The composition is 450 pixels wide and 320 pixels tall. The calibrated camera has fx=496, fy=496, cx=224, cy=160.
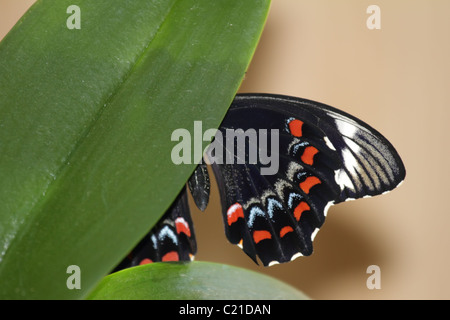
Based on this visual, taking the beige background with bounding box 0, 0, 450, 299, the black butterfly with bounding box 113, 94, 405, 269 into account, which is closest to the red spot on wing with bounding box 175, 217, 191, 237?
the black butterfly with bounding box 113, 94, 405, 269

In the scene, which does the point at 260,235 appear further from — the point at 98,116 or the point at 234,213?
the point at 98,116

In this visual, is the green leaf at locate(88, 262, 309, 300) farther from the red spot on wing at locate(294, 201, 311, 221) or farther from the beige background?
the beige background

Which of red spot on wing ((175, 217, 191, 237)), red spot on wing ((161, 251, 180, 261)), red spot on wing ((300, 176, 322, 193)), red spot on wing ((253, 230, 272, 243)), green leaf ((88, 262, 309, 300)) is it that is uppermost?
red spot on wing ((300, 176, 322, 193))

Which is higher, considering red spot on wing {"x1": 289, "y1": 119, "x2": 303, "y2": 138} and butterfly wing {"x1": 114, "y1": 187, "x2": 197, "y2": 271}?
red spot on wing {"x1": 289, "y1": 119, "x2": 303, "y2": 138}

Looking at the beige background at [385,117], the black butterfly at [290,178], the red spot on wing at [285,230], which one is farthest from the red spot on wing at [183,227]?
the beige background at [385,117]

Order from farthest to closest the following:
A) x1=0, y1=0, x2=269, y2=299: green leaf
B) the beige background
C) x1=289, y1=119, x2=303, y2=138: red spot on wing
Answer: the beige background < x1=289, y1=119, x2=303, y2=138: red spot on wing < x1=0, y1=0, x2=269, y2=299: green leaf

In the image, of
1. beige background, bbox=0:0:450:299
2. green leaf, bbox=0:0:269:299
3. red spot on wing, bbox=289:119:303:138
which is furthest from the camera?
beige background, bbox=0:0:450:299

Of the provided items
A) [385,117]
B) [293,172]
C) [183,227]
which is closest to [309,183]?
[293,172]
